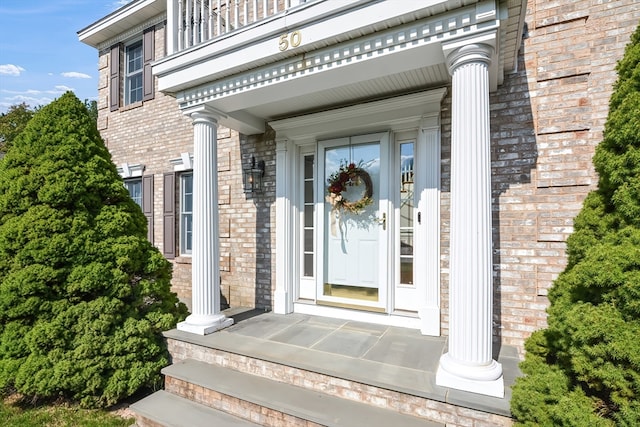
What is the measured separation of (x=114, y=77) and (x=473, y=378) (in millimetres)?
7148

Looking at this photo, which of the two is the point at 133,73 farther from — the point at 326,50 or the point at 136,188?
the point at 326,50

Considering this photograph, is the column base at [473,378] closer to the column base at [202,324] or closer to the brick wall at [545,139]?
the brick wall at [545,139]

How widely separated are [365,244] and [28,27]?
18.0 ft

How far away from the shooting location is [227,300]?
443cm

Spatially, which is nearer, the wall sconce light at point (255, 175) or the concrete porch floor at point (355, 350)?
the concrete porch floor at point (355, 350)

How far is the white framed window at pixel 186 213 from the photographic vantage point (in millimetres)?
5113

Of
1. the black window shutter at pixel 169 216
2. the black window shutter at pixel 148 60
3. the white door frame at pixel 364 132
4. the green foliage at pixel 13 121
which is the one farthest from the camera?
the green foliage at pixel 13 121

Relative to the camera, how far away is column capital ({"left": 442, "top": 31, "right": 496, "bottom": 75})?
206 centimetres

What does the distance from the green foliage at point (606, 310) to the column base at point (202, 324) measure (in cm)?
277

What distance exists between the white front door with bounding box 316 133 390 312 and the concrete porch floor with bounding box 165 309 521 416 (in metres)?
0.38

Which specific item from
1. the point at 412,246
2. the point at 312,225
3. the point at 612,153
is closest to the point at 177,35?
the point at 312,225

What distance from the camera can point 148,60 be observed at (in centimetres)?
535

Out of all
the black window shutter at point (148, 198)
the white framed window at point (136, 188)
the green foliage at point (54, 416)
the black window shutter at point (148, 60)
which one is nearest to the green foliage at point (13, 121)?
the white framed window at point (136, 188)

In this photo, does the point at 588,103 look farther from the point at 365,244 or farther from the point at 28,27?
the point at 28,27
